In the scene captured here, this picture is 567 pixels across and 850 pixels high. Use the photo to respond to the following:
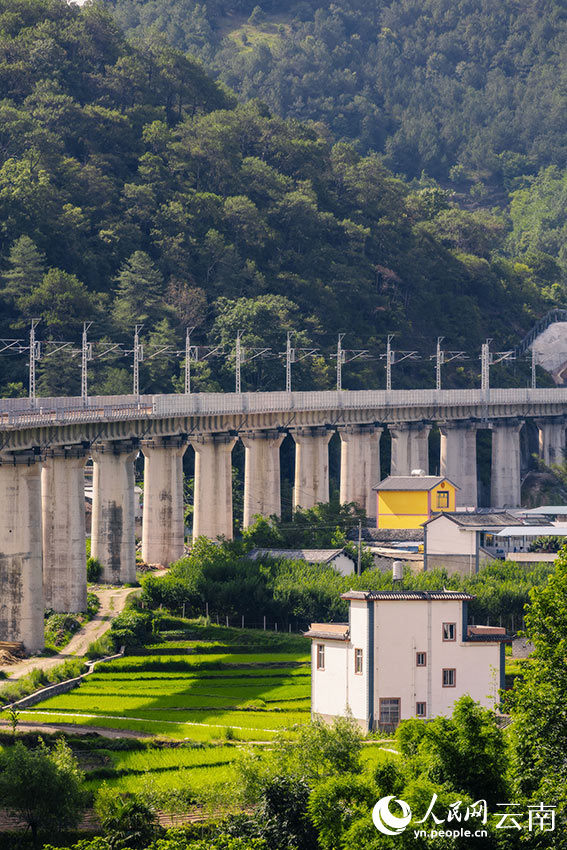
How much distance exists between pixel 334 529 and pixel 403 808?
90.1m

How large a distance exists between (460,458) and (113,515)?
64.0m

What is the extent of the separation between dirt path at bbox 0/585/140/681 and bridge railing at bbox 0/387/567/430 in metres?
11.4

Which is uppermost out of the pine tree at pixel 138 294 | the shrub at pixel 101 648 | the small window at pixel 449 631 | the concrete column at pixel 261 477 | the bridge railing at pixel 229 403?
the pine tree at pixel 138 294

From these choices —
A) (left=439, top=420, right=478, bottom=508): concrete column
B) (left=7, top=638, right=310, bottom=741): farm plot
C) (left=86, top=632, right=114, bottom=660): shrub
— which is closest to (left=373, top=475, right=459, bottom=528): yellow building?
(left=439, top=420, right=478, bottom=508): concrete column

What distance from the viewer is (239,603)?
384 feet

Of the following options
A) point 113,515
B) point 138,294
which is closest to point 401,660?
point 113,515

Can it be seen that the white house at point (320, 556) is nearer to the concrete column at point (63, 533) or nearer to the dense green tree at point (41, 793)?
the concrete column at point (63, 533)

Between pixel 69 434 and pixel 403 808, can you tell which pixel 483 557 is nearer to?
pixel 69 434

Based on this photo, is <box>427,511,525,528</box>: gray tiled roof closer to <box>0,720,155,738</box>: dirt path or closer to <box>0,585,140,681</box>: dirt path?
<box>0,585,140,681</box>: dirt path

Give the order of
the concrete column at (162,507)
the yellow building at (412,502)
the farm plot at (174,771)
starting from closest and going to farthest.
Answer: the farm plot at (174,771) < the concrete column at (162,507) < the yellow building at (412,502)

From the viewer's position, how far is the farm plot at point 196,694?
87812 mm

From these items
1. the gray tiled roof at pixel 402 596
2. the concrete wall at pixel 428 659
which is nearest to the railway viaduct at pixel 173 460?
the gray tiled roof at pixel 402 596

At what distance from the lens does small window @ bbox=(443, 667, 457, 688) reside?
87.2m

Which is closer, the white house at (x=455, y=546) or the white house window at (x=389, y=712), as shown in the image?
the white house window at (x=389, y=712)
